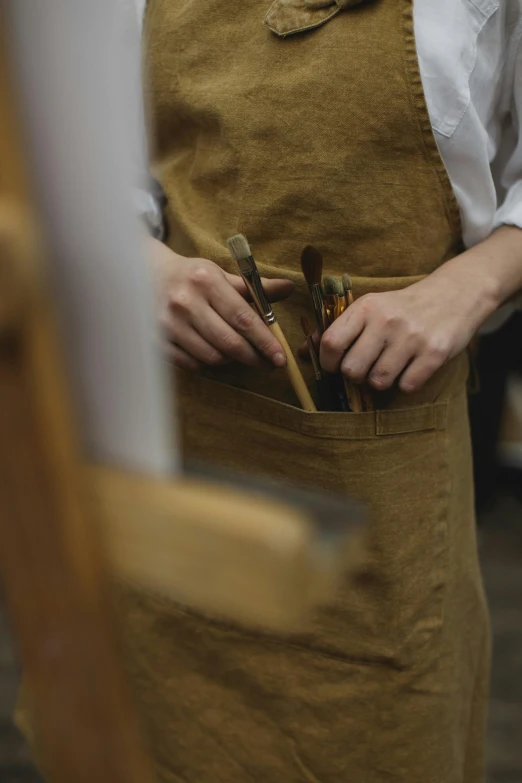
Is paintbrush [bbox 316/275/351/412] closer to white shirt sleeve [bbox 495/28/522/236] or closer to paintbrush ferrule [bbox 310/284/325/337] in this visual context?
paintbrush ferrule [bbox 310/284/325/337]

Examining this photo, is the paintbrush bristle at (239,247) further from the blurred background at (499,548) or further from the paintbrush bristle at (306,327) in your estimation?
the blurred background at (499,548)

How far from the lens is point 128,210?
0.98 ft

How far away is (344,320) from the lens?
1.92 feet

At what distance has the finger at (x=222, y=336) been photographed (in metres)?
0.59

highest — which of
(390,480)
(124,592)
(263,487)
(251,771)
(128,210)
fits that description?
(128,210)

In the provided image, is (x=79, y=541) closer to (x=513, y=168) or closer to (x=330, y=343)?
(x=330, y=343)

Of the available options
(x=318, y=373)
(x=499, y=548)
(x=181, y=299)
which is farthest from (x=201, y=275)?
(x=499, y=548)

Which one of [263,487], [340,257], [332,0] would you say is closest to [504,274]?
[340,257]

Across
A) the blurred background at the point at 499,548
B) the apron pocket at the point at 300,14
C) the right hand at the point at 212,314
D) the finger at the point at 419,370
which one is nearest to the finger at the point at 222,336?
the right hand at the point at 212,314

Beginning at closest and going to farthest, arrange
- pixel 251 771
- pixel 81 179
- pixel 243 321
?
1. pixel 81 179
2. pixel 243 321
3. pixel 251 771

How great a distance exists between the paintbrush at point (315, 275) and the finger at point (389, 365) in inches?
2.3

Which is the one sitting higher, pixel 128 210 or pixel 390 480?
pixel 128 210

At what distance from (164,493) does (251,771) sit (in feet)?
1.67

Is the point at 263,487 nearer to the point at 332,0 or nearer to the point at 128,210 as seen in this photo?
the point at 128,210
